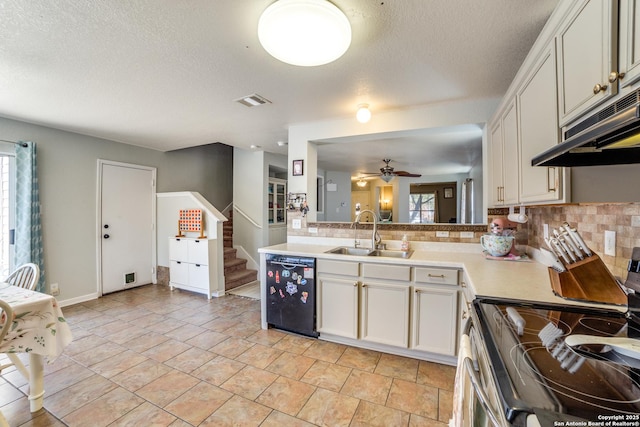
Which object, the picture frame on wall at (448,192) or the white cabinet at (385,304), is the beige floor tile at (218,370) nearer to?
the white cabinet at (385,304)

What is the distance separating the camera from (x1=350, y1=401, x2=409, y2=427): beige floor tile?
1598 mm

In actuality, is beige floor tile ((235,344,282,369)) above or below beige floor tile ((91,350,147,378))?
above

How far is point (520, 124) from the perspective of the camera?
163 centimetres

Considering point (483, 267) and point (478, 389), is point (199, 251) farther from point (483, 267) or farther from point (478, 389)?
point (478, 389)

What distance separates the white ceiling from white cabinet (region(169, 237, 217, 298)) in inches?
68.8

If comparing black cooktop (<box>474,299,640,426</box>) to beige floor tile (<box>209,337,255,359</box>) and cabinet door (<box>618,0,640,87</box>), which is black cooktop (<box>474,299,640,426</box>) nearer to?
cabinet door (<box>618,0,640,87</box>)

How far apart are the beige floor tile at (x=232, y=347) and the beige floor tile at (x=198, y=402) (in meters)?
0.41

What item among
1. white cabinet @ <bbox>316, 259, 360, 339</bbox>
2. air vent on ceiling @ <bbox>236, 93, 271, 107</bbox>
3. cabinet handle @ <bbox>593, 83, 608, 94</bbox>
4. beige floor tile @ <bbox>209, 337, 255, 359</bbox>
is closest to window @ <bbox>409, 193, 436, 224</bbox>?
white cabinet @ <bbox>316, 259, 360, 339</bbox>

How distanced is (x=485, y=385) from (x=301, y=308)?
6.43 feet

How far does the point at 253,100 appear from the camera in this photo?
2.52m

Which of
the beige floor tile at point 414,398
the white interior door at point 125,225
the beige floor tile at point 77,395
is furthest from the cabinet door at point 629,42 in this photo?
the white interior door at point 125,225

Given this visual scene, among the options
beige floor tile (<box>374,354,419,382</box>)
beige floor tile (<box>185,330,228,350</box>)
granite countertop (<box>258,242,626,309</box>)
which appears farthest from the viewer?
beige floor tile (<box>185,330,228,350</box>)

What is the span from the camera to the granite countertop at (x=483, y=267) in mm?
1353

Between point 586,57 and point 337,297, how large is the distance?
217 centimetres
